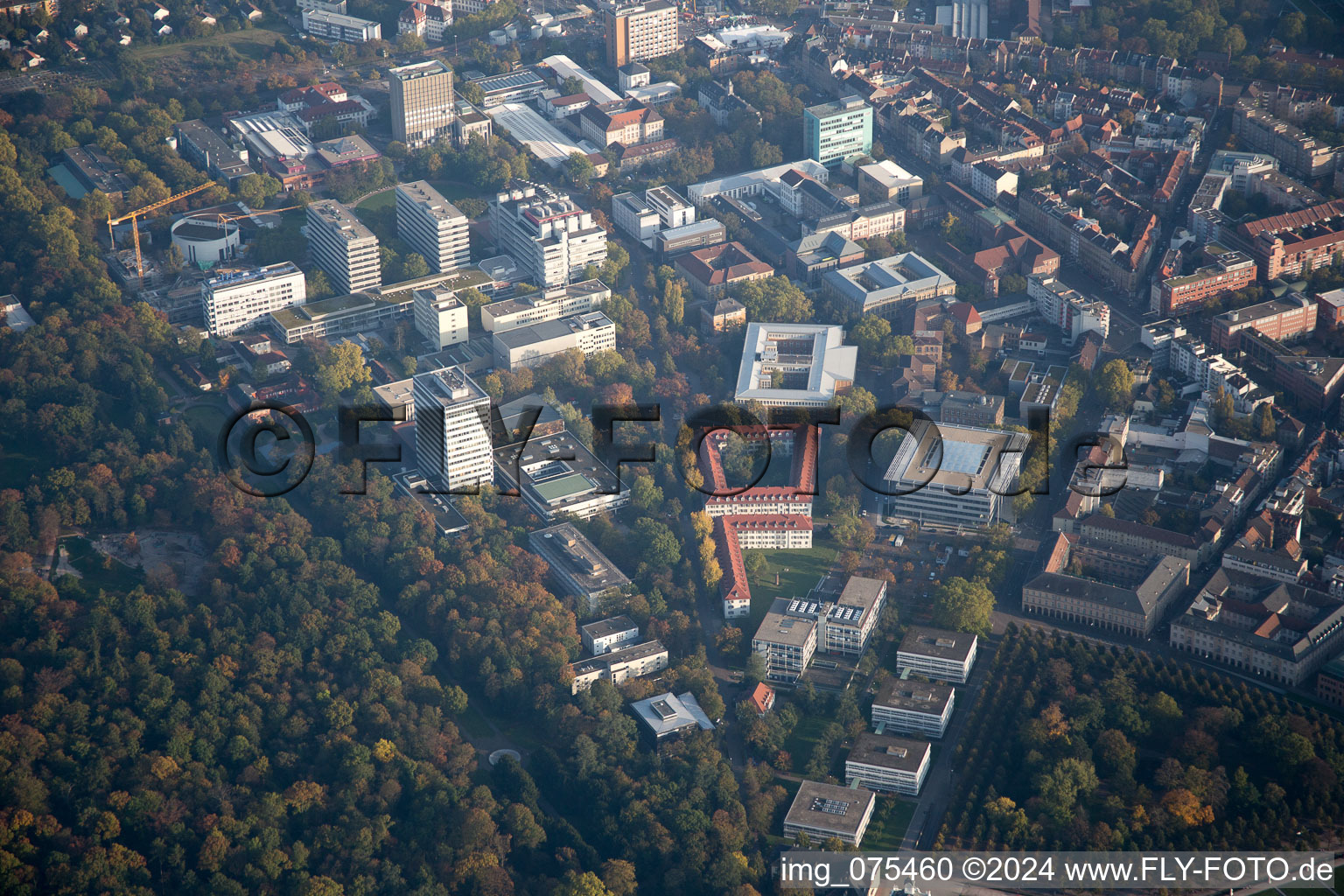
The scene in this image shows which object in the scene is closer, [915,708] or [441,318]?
[915,708]

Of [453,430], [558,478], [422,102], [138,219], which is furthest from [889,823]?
[422,102]

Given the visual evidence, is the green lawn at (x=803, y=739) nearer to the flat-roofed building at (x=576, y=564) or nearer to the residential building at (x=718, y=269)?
the flat-roofed building at (x=576, y=564)

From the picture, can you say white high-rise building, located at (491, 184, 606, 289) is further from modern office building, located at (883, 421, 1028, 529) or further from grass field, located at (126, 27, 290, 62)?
grass field, located at (126, 27, 290, 62)

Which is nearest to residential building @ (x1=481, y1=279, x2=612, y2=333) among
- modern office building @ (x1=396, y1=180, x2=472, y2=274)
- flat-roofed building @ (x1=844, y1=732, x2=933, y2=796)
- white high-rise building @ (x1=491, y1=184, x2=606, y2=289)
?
white high-rise building @ (x1=491, y1=184, x2=606, y2=289)

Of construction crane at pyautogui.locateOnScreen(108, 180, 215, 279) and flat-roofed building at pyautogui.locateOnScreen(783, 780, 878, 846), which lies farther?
construction crane at pyautogui.locateOnScreen(108, 180, 215, 279)

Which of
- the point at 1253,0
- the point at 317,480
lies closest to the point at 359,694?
the point at 317,480

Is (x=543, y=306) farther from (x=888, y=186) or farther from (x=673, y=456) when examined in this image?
(x=888, y=186)
